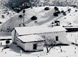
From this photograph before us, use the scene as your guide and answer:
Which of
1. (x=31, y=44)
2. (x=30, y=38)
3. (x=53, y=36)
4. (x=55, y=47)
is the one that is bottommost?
(x=55, y=47)

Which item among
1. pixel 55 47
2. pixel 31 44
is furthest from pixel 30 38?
pixel 55 47

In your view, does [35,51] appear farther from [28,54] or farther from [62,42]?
[62,42]

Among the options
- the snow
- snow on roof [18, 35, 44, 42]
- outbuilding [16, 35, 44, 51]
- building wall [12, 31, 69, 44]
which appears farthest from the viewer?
building wall [12, 31, 69, 44]

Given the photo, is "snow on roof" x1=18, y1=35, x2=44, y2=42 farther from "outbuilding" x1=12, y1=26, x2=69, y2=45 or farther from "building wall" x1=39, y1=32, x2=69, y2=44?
"building wall" x1=39, y1=32, x2=69, y2=44


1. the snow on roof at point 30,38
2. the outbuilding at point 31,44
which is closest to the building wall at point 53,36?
the snow on roof at point 30,38

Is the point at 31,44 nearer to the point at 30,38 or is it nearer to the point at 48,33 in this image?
the point at 30,38

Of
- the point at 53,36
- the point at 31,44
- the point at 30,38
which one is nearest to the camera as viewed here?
the point at 31,44

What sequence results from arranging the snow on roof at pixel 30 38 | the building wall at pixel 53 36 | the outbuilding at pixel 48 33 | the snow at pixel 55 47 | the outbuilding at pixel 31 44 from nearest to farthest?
the snow at pixel 55 47
the outbuilding at pixel 31 44
the snow on roof at pixel 30 38
the outbuilding at pixel 48 33
the building wall at pixel 53 36

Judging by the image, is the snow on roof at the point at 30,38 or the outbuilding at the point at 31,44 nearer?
the outbuilding at the point at 31,44

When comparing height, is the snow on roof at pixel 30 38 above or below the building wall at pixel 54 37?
above

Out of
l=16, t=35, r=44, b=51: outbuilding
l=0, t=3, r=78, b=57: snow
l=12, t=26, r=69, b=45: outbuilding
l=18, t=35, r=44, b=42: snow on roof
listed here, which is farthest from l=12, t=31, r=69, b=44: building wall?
l=16, t=35, r=44, b=51: outbuilding

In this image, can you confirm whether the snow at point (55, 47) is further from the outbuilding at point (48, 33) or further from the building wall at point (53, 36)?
the outbuilding at point (48, 33)

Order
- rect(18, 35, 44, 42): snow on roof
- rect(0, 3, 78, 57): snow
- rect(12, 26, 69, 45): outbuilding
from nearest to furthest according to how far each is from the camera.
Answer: rect(0, 3, 78, 57): snow → rect(18, 35, 44, 42): snow on roof → rect(12, 26, 69, 45): outbuilding
